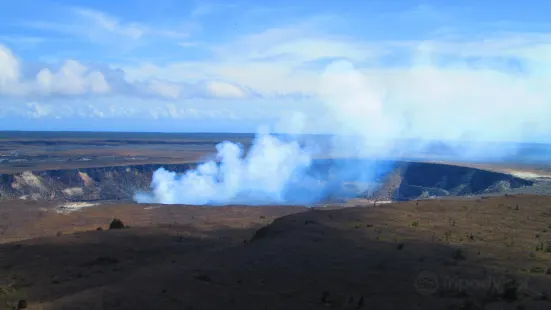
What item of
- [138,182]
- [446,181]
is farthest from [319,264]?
[138,182]

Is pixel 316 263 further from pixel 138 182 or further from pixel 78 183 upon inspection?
pixel 138 182

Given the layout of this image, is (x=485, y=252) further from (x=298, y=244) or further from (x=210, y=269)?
(x=210, y=269)

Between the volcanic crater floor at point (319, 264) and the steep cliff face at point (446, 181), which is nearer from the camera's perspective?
the volcanic crater floor at point (319, 264)

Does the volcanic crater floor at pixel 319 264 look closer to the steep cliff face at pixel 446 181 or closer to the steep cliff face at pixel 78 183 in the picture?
the steep cliff face at pixel 446 181

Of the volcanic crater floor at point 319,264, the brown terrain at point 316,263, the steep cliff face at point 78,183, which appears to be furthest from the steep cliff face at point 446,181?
the steep cliff face at point 78,183

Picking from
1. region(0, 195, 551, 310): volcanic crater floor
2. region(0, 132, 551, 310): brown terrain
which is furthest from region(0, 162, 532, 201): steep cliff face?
region(0, 195, 551, 310): volcanic crater floor

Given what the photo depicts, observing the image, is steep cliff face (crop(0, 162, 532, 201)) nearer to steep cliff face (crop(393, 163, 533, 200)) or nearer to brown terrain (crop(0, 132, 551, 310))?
steep cliff face (crop(393, 163, 533, 200))

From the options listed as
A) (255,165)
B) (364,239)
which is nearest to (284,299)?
(364,239)
